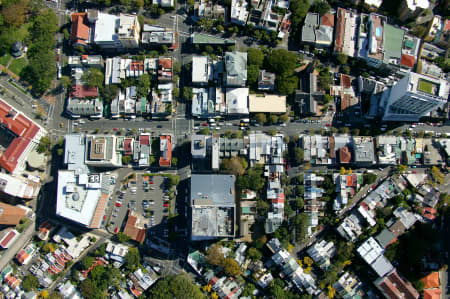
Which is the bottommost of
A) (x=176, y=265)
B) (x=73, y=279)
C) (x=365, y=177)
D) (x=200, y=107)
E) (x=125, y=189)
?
(x=73, y=279)

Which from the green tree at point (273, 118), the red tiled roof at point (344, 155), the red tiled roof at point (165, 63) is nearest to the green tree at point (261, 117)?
the green tree at point (273, 118)

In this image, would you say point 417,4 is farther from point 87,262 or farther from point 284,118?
point 87,262

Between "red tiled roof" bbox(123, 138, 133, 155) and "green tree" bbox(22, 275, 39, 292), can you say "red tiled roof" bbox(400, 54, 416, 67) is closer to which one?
"red tiled roof" bbox(123, 138, 133, 155)

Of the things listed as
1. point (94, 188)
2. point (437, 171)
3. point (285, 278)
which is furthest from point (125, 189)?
point (437, 171)

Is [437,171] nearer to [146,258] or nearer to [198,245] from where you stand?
[198,245]

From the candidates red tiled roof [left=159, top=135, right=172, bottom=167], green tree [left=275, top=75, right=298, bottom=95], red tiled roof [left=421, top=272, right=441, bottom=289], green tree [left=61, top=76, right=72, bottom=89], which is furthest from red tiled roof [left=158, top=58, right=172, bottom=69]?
red tiled roof [left=421, top=272, right=441, bottom=289]
